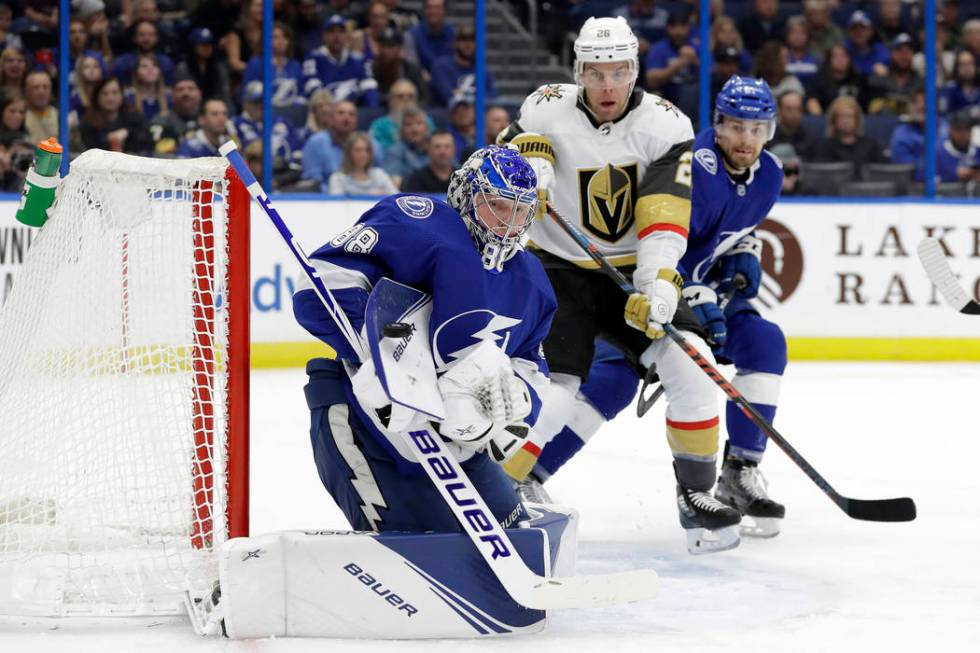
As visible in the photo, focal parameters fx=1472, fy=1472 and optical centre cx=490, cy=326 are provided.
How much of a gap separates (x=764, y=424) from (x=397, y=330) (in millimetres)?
1132

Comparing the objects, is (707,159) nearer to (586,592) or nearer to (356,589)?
(586,592)

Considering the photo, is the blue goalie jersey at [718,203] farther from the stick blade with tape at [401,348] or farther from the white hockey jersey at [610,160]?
the stick blade with tape at [401,348]

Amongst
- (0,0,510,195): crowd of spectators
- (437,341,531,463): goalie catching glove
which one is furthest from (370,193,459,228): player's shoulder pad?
(0,0,510,195): crowd of spectators

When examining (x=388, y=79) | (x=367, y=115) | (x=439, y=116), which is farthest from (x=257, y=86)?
(x=439, y=116)

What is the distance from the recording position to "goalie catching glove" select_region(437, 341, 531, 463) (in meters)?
2.36

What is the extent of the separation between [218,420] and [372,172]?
3.92 metres

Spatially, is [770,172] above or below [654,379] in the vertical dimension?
above

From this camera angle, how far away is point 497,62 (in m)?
6.98

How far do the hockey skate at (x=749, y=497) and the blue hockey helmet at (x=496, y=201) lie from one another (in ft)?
3.89

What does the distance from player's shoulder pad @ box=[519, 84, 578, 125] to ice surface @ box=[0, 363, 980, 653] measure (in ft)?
3.11

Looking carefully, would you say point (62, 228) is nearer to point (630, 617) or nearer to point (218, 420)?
point (218, 420)

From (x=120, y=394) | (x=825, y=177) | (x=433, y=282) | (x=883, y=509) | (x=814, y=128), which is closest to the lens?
(x=433, y=282)

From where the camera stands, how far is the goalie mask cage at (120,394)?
8.48ft

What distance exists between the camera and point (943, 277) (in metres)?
3.56
